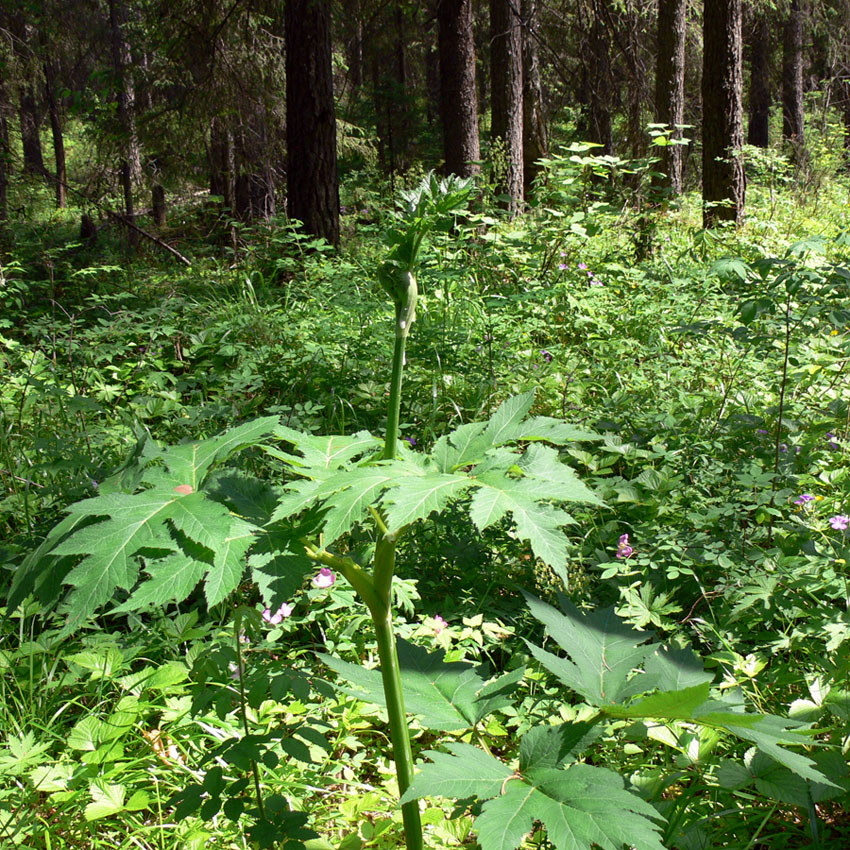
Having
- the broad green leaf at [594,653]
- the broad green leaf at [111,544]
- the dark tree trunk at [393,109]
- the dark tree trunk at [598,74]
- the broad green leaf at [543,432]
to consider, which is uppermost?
the dark tree trunk at [393,109]

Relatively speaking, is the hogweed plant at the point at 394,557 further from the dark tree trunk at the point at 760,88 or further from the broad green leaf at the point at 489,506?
the dark tree trunk at the point at 760,88

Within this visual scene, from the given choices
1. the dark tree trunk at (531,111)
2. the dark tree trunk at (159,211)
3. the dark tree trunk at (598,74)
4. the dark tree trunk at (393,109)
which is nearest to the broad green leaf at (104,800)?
the dark tree trunk at (598,74)

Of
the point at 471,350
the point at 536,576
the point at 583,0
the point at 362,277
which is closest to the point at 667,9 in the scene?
the point at 583,0

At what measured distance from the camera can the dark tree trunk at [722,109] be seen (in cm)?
701

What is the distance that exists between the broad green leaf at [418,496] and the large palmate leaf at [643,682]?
291 millimetres

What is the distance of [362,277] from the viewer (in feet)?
17.2

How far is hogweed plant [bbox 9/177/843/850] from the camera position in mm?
783

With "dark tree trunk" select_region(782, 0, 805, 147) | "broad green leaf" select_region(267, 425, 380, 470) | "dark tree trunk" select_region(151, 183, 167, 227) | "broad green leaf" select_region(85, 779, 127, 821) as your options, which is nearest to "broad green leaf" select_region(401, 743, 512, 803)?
"broad green leaf" select_region(267, 425, 380, 470)

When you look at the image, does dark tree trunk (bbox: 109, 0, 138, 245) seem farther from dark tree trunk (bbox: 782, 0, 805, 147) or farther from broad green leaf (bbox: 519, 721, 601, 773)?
dark tree trunk (bbox: 782, 0, 805, 147)

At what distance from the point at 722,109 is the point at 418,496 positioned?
8099 mm

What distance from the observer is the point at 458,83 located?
23.9 feet

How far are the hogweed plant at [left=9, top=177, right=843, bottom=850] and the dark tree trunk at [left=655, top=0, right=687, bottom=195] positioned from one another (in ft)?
24.0

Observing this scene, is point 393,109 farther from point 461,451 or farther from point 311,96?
point 461,451

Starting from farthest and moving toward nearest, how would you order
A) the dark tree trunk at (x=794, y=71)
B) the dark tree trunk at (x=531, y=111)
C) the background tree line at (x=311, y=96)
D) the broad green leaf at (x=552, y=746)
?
the dark tree trunk at (x=794, y=71) → the dark tree trunk at (x=531, y=111) → the background tree line at (x=311, y=96) → the broad green leaf at (x=552, y=746)
